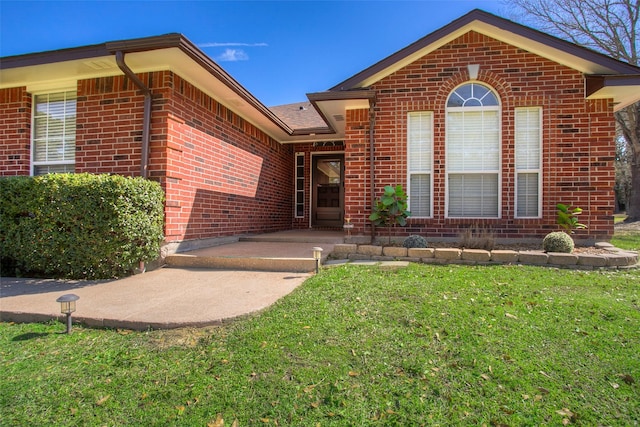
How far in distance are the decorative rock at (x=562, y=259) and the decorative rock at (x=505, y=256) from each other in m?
0.48

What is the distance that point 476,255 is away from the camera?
5414 millimetres

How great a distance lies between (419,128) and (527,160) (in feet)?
7.01

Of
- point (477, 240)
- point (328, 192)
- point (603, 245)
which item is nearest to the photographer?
point (477, 240)

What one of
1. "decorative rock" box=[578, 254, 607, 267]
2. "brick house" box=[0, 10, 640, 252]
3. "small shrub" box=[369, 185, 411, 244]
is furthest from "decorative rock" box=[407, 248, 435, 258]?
"decorative rock" box=[578, 254, 607, 267]

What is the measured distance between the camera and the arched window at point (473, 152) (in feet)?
21.8

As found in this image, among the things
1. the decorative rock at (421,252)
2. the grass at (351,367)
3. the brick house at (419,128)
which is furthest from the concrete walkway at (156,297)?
the decorative rock at (421,252)

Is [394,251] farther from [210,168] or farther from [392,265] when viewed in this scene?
[210,168]

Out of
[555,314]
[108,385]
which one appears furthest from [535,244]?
[108,385]

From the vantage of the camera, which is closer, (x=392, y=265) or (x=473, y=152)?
(x=392, y=265)

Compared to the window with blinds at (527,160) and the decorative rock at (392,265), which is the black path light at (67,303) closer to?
the decorative rock at (392,265)

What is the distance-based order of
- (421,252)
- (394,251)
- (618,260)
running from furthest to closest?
(394,251), (421,252), (618,260)

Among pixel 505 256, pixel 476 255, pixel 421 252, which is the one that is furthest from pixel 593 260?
pixel 421 252

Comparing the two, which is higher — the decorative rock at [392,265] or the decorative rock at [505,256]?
the decorative rock at [505,256]

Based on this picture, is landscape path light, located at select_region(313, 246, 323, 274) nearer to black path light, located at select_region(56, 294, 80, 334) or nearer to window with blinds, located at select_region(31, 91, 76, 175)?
black path light, located at select_region(56, 294, 80, 334)
